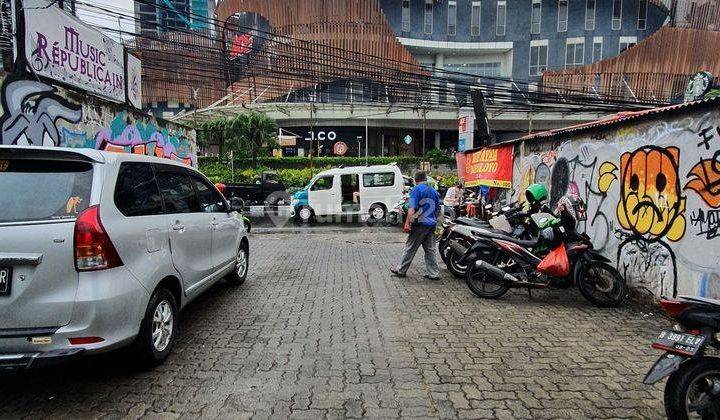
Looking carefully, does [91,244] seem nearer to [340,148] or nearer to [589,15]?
[340,148]

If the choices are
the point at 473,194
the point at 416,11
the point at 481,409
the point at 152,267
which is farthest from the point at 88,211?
the point at 416,11

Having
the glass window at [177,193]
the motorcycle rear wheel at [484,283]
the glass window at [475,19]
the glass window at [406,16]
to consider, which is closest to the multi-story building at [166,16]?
the glass window at [177,193]

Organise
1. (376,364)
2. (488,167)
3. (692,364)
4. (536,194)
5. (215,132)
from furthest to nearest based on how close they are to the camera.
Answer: (215,132), (488,167), (536,194), (376,364), (692,364)

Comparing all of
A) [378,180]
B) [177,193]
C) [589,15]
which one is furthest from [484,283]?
[589,15]

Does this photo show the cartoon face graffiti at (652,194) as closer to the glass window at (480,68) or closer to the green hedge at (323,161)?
the green hedge at (323,161)

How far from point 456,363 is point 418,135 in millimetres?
40974

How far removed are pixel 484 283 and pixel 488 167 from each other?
248 inches

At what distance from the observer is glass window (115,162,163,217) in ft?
10.9

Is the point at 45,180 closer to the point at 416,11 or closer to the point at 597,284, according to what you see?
the point at 597,284

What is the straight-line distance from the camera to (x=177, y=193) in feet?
14.2

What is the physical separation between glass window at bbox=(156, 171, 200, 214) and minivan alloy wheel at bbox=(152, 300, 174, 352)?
2.86 feet

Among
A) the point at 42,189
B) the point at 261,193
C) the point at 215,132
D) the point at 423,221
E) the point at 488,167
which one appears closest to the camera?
the point at 42,189

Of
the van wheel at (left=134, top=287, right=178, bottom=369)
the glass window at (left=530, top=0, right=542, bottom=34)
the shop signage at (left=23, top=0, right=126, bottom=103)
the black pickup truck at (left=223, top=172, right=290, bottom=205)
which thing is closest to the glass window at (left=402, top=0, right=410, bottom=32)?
the glass window at (left=530, top=0, right=542, bottom=34)

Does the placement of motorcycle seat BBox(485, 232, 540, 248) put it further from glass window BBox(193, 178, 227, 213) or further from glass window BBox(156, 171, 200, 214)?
glass window BBox(156, 171, 200, 214)
